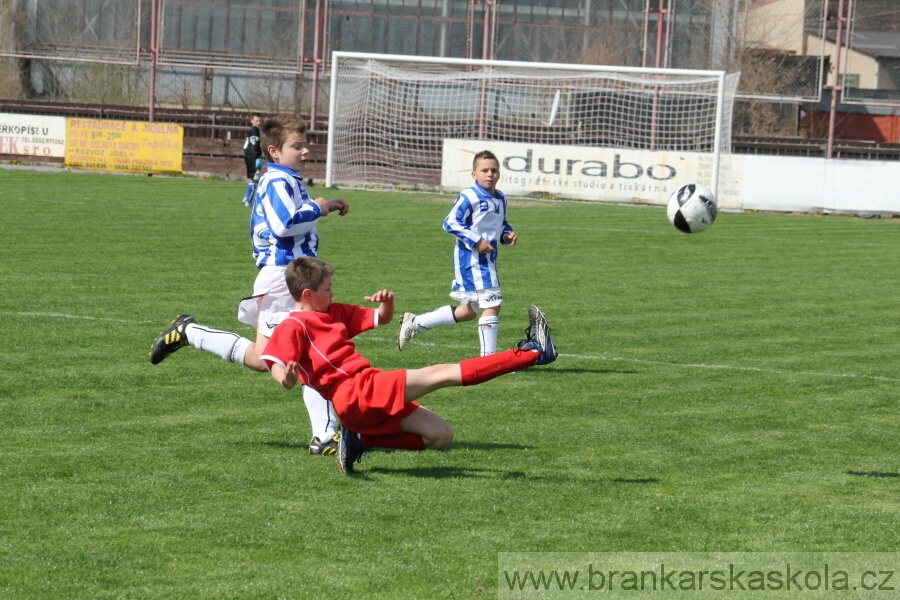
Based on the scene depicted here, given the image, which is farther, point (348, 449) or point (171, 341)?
point (171, 341)

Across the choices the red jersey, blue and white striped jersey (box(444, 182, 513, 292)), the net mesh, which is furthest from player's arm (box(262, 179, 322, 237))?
the net mesh

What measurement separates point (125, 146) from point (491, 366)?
27.3 m

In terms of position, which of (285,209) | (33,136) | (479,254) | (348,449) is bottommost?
(348,449)

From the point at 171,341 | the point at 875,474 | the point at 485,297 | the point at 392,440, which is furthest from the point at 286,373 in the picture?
the point at 485,297

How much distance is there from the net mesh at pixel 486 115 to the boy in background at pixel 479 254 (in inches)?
745

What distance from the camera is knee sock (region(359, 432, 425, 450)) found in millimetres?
6035

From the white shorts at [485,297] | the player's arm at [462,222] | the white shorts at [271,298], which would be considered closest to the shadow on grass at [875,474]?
the white shorts at [271,298]

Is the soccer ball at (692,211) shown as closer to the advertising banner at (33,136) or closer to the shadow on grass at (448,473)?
the shadow on grass at (448,473)

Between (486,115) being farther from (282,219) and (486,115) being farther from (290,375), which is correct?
(290,375)

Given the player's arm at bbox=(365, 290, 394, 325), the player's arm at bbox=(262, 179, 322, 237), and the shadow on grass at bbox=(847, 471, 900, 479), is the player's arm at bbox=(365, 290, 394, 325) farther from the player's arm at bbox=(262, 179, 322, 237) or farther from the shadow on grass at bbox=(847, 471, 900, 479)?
the shadow on grass at bbox=(847, 471, 900, 479)

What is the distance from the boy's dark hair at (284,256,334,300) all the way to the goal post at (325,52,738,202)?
21377mm

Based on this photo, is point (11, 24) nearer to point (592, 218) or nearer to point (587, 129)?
point (587, 129)

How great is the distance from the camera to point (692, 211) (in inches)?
397

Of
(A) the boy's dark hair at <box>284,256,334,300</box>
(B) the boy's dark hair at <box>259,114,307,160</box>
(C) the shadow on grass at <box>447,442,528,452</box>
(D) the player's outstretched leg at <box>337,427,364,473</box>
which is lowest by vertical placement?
(C) the shadow on grass at <box>447,442,528,452</box>
